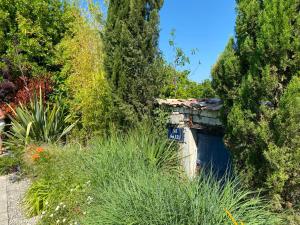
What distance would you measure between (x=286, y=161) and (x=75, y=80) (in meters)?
8.08

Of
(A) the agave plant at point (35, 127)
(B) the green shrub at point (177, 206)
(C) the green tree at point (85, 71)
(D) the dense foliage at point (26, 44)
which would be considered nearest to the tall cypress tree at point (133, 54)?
(C) the green tree at point (85, 71)

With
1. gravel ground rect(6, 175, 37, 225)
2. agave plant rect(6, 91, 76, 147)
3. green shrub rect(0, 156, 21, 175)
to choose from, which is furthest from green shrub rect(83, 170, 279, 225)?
agave plant rect(6, 91, 76, 147)

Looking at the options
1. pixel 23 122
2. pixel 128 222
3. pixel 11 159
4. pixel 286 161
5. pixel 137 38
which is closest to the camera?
pixel 128 222

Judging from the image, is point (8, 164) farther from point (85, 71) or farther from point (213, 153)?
point (213, 153)

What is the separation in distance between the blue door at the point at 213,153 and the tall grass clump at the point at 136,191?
0.55m

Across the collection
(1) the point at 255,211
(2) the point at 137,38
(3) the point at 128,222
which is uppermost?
(2) the point at 137,38

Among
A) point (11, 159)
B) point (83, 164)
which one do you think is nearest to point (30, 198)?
point (83, 164)

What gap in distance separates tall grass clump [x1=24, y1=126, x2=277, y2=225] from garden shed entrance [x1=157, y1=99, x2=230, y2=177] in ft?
1.05

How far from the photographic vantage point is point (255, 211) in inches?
117

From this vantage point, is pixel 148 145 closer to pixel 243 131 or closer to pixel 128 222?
pixel 243 131

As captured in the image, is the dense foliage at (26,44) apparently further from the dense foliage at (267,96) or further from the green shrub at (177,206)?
the dense foliage at (267,96)

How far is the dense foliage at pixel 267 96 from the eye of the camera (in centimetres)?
325

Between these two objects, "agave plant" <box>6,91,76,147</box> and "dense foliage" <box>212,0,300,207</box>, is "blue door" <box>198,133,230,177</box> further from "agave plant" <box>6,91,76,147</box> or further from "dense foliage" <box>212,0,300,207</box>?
"agave plant" <box>6,91,76,147</box>

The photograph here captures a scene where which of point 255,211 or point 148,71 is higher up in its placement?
point 148,71
